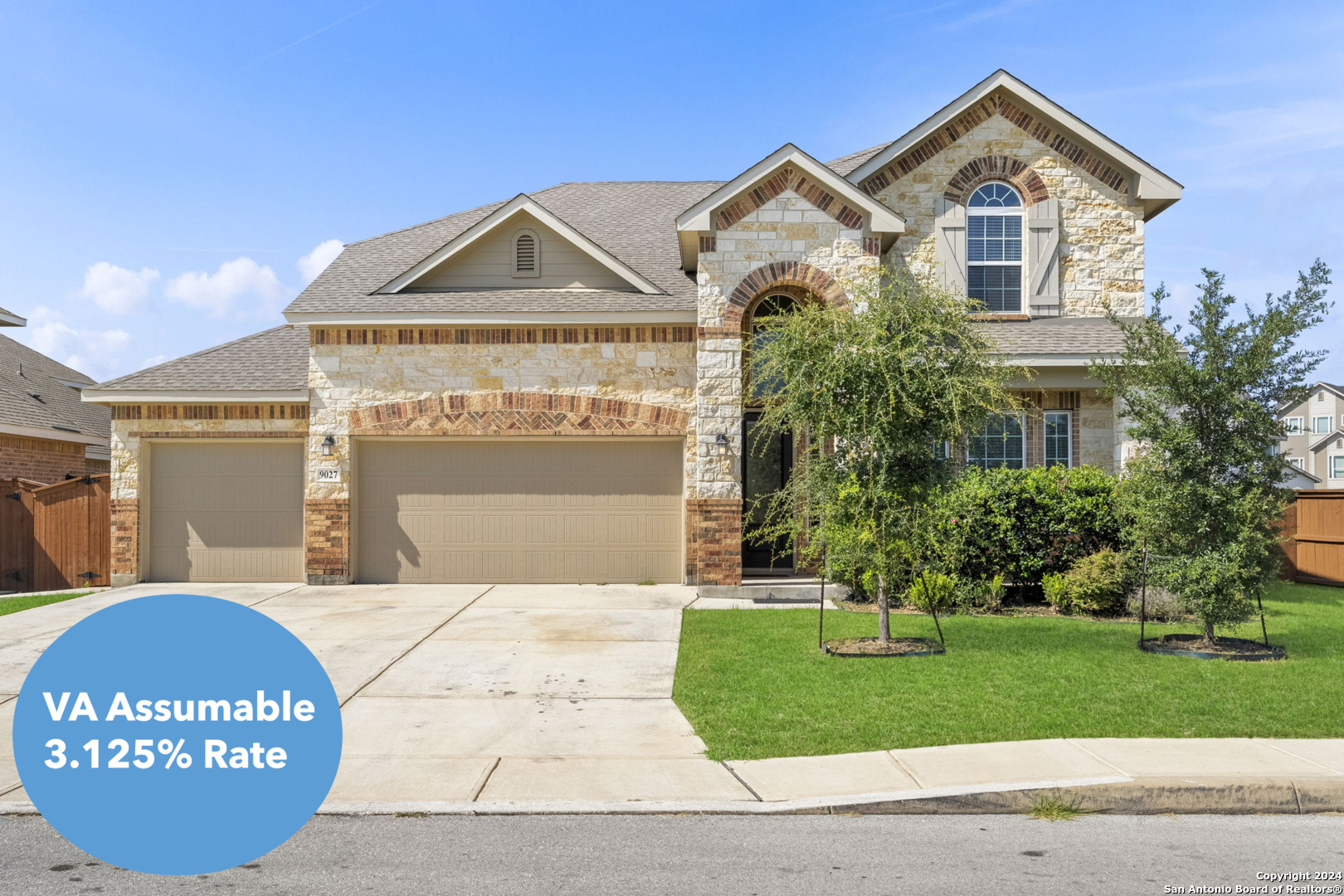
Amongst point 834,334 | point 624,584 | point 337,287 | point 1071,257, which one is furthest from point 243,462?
point 1071,257

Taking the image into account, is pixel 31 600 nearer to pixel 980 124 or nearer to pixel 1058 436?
pixel 1058 436

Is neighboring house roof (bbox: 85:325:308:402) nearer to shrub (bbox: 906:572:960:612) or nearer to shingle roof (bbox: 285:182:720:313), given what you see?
shingle roof (bbox: 285:182:720:313)

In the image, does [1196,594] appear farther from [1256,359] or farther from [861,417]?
[861,417]

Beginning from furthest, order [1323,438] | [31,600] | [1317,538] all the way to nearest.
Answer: [1323,438] → [1317,538] → [31,600]

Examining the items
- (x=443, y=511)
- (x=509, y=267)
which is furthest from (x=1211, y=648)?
(x=509, y=267)

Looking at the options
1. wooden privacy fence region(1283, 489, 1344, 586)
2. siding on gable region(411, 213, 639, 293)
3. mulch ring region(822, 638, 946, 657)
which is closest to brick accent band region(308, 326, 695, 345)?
siding on gable region(411, 213, 639, 293)

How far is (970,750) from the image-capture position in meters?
6.83

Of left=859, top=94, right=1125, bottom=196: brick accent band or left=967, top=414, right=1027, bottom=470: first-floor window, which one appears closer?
left=967, top=414, right=1027, bottom=470: first-floor window

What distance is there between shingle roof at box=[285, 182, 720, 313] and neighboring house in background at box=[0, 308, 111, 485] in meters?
7.43

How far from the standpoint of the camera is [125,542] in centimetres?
1608

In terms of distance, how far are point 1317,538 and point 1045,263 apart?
22.9 ft

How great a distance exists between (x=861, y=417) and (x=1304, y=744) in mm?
4670

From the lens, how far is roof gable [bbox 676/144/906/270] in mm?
14625

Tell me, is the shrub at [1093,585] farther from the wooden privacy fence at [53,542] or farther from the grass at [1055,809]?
the wooden privacy fence at [53,542]
